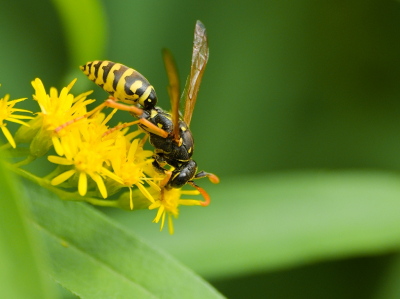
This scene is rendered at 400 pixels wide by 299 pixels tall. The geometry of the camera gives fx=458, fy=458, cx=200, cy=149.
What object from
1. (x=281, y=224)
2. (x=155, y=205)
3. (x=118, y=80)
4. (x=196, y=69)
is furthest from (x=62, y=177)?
(x=281, y=224)

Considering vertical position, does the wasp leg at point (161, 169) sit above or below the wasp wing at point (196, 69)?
below

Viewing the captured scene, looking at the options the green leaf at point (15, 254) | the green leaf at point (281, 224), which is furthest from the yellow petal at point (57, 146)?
the green leaf at point (281, 224)

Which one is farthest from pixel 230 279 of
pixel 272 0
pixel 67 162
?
pixel 272 0

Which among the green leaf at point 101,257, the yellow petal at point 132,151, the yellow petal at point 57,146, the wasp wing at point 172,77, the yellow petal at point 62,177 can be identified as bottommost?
the green leaf at point 101,257

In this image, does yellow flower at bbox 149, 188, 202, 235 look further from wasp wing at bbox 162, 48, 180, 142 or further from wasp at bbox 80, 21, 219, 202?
wasp wing at bbox 162, 48, 180, 142

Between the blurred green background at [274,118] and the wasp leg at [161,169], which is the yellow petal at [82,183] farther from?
the blurred green background at [274,118]

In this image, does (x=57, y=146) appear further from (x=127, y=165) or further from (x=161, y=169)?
(x=161, y=169)
